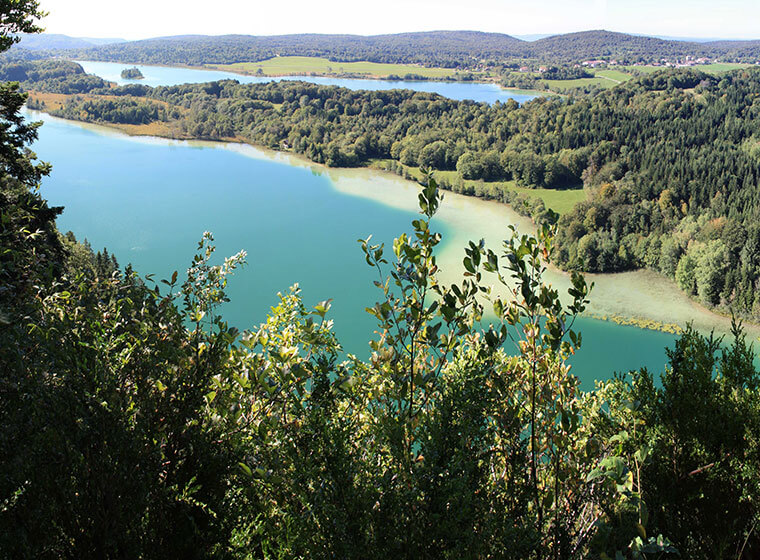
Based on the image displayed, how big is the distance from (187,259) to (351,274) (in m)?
10.8

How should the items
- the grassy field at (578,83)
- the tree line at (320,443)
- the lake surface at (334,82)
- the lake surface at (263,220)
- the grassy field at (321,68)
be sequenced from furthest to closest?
the grassy field at (321,68)
the lake surface at (334,82)
the grassy field at (578,83)
the lake surface at (263,220)
the tree line at (320,443)

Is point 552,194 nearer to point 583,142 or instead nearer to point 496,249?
point 583,142

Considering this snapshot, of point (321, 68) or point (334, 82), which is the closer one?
point (334, 82)

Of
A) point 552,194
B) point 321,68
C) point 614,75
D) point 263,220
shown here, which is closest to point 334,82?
point 321,68

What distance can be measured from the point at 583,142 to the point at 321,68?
114 meters

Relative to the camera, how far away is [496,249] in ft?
122

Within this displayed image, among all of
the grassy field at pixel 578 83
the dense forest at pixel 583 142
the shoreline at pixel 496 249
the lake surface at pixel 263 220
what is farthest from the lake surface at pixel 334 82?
the lake surface at pixel 263 220

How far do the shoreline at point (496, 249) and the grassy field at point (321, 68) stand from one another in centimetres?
8937

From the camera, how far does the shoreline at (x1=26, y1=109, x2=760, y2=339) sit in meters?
30.5

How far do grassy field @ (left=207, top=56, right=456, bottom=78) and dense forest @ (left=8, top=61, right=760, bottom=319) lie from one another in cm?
5388

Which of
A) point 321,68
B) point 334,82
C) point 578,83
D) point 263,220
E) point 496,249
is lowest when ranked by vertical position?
point 496,249

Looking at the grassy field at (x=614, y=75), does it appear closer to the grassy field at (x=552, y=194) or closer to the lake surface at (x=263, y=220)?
the grassy field at (x=552, y=194)

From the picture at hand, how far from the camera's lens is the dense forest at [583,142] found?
1467 inches

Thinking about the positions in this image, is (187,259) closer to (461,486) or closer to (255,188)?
(255,188)
